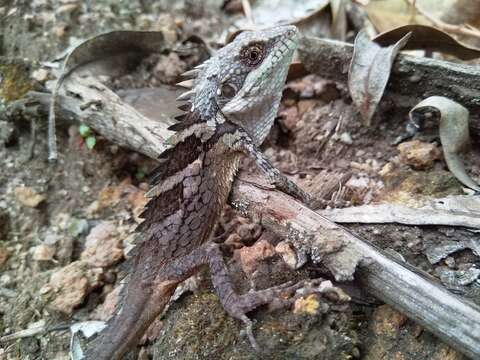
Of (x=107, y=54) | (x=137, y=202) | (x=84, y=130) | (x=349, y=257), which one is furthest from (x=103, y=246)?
(x=349, y=257)

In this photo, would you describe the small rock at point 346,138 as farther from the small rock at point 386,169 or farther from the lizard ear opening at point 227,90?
the lizard ear opening at point 227,90

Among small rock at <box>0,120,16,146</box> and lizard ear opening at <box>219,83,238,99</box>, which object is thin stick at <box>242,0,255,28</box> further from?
small rock at <box>0,120,16,146</box>

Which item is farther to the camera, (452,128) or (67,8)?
(67,8)

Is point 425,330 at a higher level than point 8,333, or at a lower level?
higher

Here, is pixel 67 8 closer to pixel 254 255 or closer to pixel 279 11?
pixel 279 11

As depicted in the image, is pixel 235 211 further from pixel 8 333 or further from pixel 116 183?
pixel 8 333

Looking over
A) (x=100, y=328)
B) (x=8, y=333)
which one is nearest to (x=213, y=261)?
(x=100, y=328)

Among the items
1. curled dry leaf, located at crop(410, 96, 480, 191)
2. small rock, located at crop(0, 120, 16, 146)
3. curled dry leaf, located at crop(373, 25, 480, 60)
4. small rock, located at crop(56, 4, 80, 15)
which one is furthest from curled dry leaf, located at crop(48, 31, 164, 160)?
curled dry leaf, located at crop(410, 96, 480, 191)
